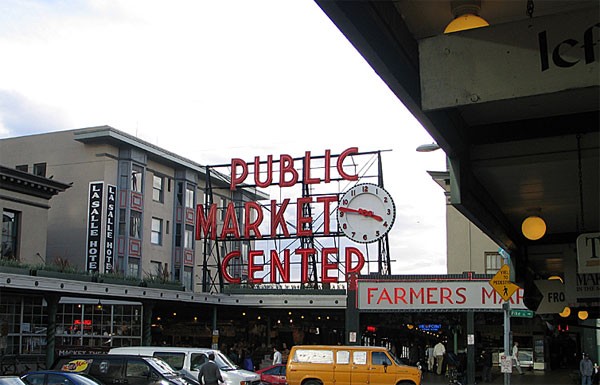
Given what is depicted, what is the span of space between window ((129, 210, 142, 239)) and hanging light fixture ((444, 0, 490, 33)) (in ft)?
151

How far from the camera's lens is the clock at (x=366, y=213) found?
46156 millimetres

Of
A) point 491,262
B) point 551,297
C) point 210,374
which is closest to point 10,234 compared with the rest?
point 210,374

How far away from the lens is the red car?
2931 centimetres

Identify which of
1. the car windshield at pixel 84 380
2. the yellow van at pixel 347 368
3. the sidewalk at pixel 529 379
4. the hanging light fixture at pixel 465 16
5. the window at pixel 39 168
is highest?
the window at pixel 39 168

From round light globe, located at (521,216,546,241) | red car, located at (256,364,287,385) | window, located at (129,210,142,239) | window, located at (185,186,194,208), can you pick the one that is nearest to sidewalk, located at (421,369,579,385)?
red car, located at (256,364,287,385)

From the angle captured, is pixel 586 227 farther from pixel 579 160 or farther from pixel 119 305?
pixel 119 305

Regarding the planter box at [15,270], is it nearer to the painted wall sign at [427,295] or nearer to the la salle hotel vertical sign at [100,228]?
the la salle hotel vertical sign at [100,228]

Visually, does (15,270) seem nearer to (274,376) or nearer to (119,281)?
(119,281)

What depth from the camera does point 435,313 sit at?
40.2 m

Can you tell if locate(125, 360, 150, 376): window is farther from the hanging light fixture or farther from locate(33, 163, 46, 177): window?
locate(33, 163, 46, 177): window

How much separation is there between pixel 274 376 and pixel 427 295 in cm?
1207

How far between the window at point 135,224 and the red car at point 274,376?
71.3 feet

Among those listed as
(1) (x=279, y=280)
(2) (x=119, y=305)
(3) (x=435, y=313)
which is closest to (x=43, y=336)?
(2) (x=119, y=305)

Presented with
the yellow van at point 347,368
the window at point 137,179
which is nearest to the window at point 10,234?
the window at point 137,179
